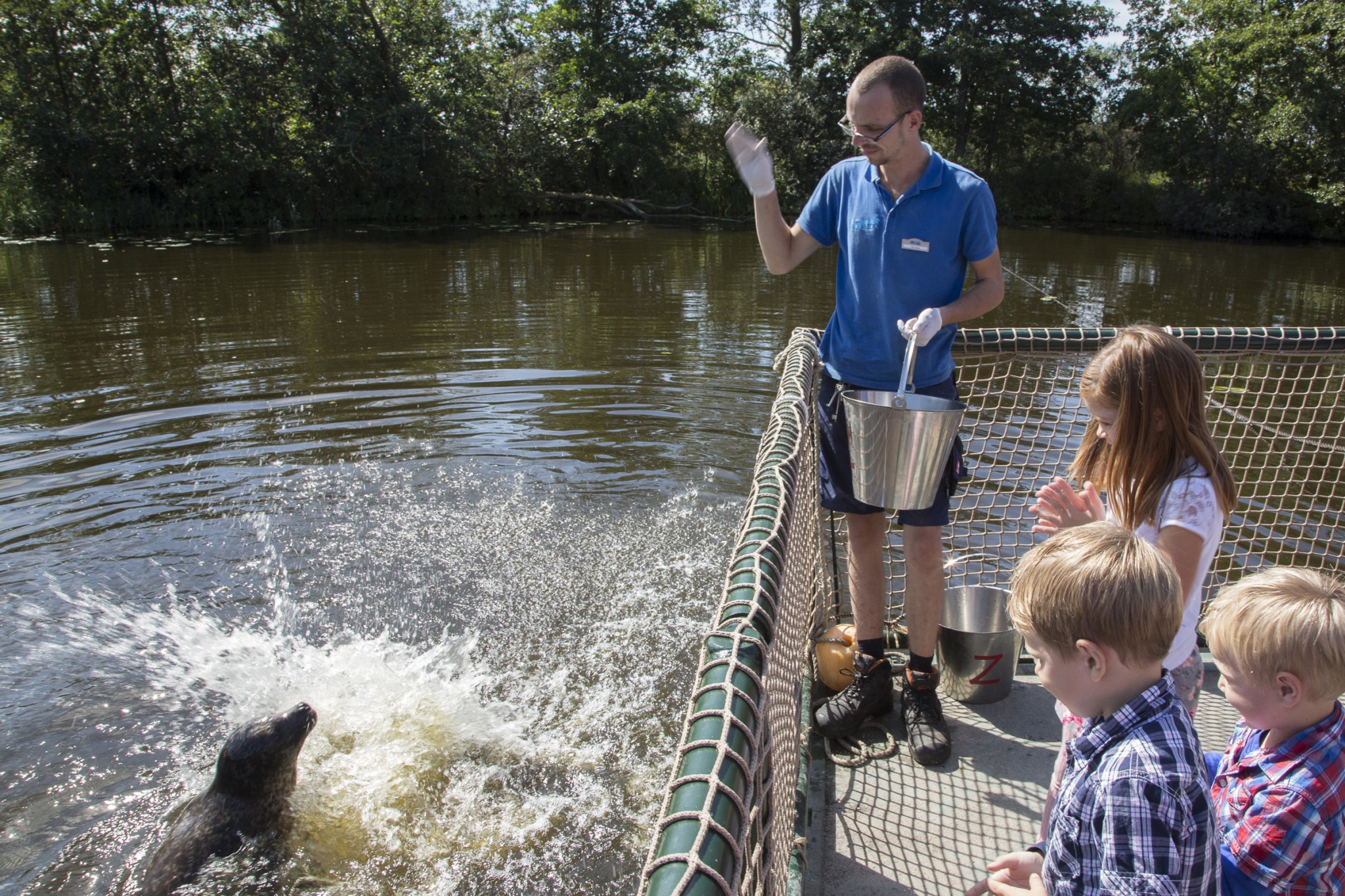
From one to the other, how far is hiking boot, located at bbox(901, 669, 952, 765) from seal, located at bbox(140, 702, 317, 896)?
228cm

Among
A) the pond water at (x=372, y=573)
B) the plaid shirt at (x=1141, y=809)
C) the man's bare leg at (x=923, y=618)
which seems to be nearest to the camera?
the plaid shirt at (x=1141, y=809)

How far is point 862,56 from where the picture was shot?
31891 millimetres

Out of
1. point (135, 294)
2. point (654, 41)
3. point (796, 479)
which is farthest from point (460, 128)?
point (796, 479)

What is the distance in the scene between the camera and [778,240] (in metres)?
3.15

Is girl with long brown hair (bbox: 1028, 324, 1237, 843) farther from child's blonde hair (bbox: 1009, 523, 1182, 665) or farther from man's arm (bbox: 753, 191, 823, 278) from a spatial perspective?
man's arm (bbox: 753, 191, 823, 278)

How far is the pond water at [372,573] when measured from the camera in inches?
135

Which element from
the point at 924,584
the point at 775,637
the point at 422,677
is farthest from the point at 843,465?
the point at 422,677

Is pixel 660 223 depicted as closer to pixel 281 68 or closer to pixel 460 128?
pixel 460 128

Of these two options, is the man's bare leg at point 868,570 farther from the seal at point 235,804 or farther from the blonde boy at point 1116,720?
the seal at point 235,804

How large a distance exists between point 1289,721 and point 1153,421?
82cm

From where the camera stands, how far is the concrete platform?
2.33 m

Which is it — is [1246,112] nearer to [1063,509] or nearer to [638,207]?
[638,207]

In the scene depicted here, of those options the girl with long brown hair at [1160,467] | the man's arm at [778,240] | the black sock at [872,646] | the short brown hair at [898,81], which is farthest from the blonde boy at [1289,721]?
the man's arm at [778,240]

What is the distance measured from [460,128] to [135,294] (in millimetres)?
16774
